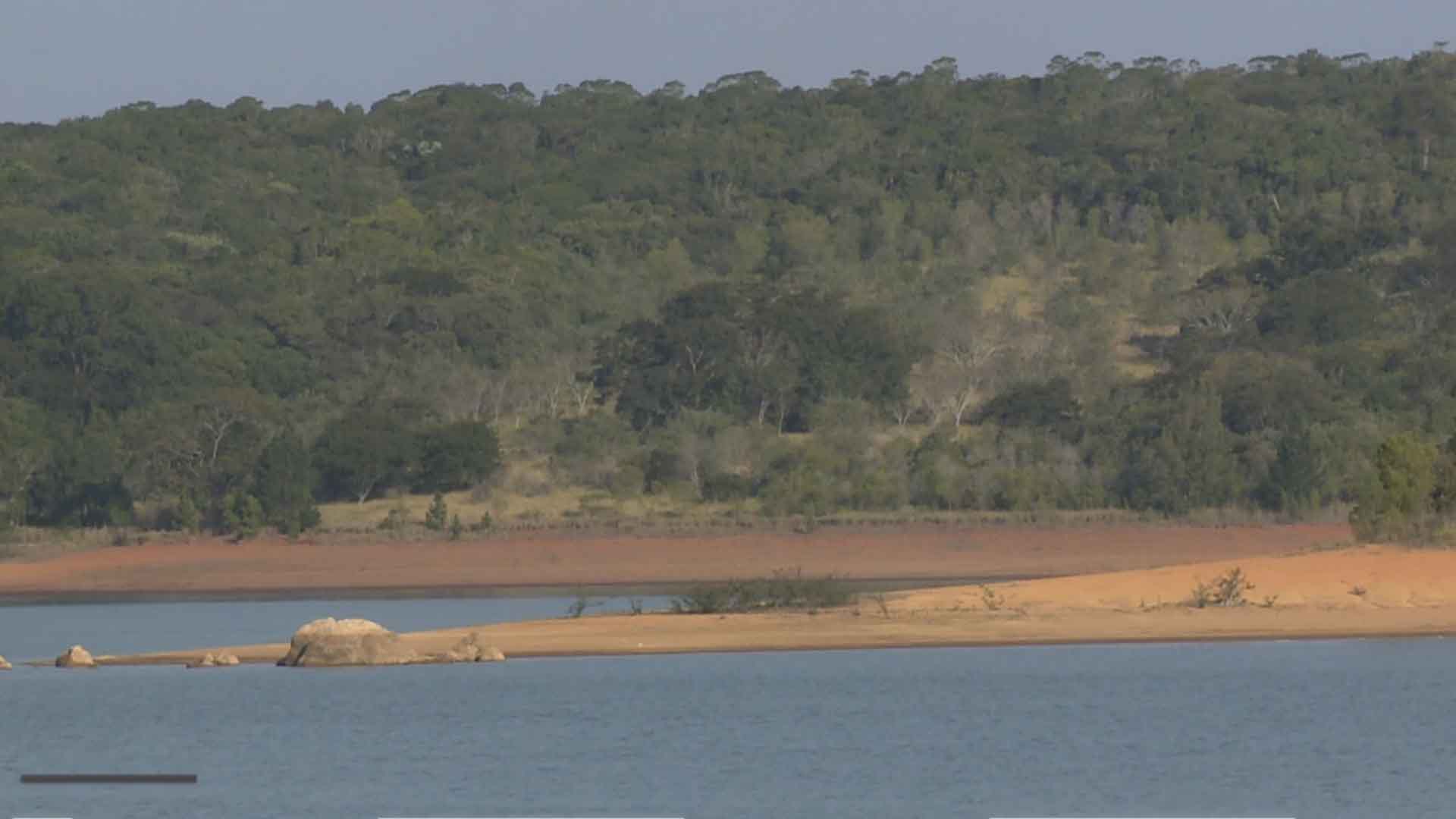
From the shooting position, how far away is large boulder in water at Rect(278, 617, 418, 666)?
104ft

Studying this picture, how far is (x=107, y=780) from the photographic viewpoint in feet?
72.4

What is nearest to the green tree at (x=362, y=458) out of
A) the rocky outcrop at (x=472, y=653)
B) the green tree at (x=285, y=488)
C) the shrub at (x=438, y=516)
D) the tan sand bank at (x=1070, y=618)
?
the green tree at (x=285, y=488)

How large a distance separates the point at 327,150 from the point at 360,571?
63.9m

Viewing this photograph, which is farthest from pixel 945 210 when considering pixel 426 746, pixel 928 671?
pixel 426 746

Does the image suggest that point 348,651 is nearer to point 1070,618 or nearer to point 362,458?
point 1070,618

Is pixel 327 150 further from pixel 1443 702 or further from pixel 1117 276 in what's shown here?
pixel 1443 702

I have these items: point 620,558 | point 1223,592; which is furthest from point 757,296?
point 1223,592

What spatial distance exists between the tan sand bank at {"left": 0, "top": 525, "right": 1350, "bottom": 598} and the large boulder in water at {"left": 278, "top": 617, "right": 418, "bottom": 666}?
16856 millimetres

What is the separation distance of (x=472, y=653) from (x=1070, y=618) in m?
8.13

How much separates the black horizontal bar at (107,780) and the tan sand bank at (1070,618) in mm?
10469

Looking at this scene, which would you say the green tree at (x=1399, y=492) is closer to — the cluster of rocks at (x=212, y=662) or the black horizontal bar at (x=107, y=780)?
the cluster of rocks at (x=212, y=662)

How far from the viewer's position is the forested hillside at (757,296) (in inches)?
2341

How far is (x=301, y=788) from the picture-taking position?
72.2ft

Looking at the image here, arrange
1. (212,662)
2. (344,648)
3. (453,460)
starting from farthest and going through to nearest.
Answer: (453,460), (212,662), (344,648)
